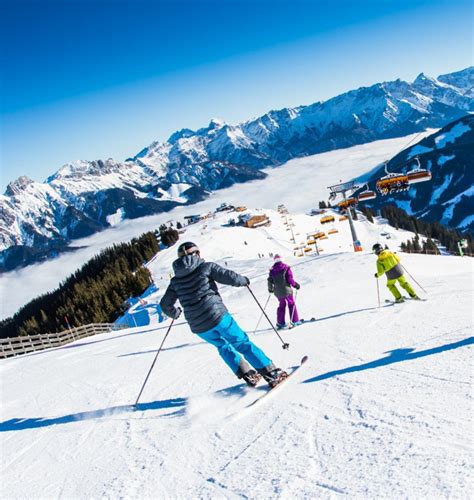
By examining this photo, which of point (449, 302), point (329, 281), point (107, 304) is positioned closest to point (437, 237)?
point (107, 304)

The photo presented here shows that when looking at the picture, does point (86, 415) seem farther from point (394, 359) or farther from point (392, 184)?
point (392, 184)

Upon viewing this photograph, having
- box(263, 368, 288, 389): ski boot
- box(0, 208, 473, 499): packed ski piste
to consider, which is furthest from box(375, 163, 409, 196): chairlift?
box(263, 368, 288, 389): ski boot

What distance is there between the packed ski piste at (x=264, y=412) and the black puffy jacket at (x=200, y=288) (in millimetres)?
18

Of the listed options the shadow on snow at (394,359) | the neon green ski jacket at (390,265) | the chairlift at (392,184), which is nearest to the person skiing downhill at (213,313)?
the shadow on snow at (394,359)

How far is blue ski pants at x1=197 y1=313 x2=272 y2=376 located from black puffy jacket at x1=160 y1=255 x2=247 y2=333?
13 cm

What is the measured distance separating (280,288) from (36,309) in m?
125

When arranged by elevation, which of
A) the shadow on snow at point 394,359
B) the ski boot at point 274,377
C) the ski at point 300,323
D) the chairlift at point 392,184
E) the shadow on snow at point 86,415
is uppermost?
the ski boot at point 274,377

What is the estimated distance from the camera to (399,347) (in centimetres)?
567

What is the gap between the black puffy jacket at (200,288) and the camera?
5270 millimetres

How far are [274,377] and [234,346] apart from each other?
0.69 metres

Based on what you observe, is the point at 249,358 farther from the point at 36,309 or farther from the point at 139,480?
the point at 36,309

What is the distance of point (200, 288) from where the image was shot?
532 centimetres

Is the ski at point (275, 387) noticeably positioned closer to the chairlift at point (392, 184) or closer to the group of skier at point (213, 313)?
the group of skier at point (213, 313)

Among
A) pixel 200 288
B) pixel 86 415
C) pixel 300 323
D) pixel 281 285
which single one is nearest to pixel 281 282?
pixel 281 285
